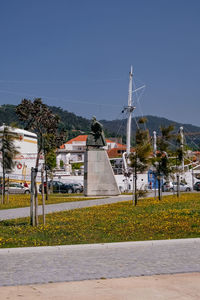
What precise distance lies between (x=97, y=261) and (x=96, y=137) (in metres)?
24.6

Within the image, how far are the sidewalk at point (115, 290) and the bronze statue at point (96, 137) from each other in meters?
25.6

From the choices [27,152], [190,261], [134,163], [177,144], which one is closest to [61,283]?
[190,261]

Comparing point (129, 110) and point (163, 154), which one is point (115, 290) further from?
point (129, 110)

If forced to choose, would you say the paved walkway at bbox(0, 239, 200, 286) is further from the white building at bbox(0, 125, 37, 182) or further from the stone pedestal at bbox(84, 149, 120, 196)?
the white building at bbox(0, 125, 37, 182)

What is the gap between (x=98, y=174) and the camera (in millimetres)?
32000

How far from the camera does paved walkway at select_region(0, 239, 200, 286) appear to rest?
7.29m

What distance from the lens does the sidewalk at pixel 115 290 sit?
6020mm

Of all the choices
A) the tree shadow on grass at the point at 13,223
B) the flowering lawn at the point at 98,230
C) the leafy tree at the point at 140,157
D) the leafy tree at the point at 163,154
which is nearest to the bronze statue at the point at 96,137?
the leafy tree at the point at 163,154

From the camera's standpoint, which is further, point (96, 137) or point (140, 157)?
point (96, 137)

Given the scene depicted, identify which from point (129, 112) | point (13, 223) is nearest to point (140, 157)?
Answer: point (13, 223)

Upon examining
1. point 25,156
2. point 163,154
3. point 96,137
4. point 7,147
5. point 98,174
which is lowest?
point 98,174

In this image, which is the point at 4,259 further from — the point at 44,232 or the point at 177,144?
the point at 177,144

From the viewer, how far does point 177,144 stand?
35250 mm

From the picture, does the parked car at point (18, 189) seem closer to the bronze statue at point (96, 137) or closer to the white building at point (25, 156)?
the white building at point (25, 156)
